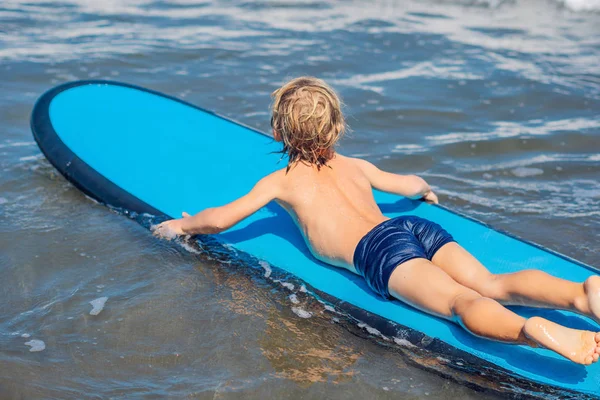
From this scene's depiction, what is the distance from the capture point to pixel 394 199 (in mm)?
4379

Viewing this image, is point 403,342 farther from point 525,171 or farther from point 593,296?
point 525,171

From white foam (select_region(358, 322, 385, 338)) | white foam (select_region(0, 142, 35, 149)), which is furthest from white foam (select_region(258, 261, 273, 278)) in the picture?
white foam (select_region(0, 142, 35, 149))

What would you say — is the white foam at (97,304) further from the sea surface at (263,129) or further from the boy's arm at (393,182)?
the boy's arm at (393,182)

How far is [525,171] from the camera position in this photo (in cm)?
571

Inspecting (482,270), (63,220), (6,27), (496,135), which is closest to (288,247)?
(482,270)

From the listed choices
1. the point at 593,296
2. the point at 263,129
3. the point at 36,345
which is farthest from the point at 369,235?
the point at 263,129

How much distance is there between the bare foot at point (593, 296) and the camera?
285 cm

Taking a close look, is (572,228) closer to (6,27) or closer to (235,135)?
(235,135)

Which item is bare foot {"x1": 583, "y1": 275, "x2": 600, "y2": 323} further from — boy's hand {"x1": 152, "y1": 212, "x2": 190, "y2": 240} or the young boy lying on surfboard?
boy's hand {"x1": 152, "y1": 212, "x2": 190, "y2": 240}

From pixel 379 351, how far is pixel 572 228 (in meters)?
2.13

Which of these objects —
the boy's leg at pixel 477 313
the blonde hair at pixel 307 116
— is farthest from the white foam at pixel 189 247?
the boy's leg at pixel 477 313

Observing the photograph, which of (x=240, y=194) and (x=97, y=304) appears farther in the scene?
(x=240, y=194)

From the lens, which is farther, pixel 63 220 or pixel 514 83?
pixel 514 83

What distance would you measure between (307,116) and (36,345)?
5.62 feet
